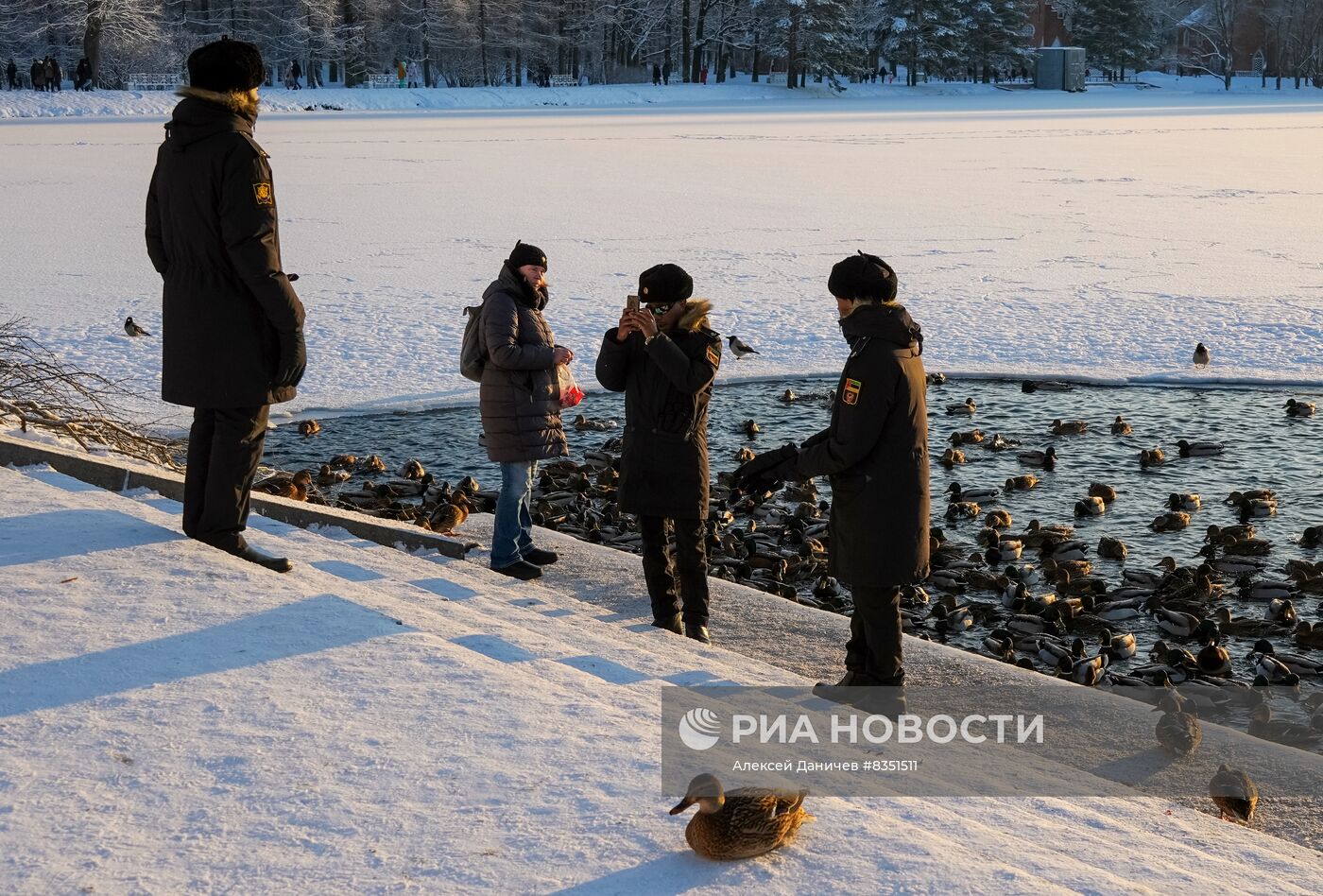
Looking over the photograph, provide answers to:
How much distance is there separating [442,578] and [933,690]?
2213 millimetres

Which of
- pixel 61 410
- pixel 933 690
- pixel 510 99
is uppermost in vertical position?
pixel 510 99

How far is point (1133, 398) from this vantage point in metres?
11.0

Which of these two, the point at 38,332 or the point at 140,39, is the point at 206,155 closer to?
the point at 38,332

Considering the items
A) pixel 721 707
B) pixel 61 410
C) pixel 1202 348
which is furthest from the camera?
pixel 1202 348

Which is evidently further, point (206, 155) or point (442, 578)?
point (442, 578)

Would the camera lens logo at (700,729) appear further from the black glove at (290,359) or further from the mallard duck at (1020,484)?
the mallard duck at (1020,484)

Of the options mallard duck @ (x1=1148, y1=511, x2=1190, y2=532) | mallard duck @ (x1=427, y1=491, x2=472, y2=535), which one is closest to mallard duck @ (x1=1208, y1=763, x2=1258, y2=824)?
mallard duck @ (x1=1148, y1=511, x2=1190, y2=532)

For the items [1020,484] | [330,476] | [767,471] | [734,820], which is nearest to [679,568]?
[767,471]

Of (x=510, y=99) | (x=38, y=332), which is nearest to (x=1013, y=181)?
(x=38, y=332)

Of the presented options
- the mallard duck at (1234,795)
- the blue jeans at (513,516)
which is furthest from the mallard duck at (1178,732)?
the blue jeans at (513,516)

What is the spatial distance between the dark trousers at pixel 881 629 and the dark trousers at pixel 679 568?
35.7 inches

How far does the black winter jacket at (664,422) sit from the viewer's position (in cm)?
555

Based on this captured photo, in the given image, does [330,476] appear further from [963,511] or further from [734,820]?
[734,820]

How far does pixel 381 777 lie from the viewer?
140 inches
